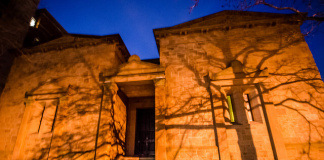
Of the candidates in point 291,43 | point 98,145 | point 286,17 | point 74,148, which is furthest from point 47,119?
point 286,17

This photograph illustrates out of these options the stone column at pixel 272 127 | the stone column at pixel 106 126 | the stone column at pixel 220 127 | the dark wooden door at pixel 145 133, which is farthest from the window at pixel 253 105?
the stone column at pixel 106 126

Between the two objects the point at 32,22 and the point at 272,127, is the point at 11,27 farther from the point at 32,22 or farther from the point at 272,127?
the point at 272,127

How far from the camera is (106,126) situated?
6645 mm

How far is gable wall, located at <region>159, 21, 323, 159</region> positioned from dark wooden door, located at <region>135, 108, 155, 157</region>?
136 inches

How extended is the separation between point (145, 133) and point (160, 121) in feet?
12.2

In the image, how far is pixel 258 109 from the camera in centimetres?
642

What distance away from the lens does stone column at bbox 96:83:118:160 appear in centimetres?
622

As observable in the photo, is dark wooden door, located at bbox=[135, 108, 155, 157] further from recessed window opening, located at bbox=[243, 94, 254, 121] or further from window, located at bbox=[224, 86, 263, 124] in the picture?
recessed window opening, located at bbox=[243, 94, 254, 121]

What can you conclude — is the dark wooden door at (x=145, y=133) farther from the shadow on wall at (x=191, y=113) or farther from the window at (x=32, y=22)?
the window at (x=32, y=22)

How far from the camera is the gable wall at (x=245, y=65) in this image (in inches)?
234

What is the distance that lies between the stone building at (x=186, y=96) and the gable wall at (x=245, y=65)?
0.04 m

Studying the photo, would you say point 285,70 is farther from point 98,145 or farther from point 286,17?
point 98,145

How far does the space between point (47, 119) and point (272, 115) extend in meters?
10.1

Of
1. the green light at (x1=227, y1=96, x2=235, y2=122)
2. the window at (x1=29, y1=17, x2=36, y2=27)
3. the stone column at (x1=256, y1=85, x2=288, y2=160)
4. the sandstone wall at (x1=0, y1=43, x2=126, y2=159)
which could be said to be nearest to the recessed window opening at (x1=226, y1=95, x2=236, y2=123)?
the green light at (x1=227, y1=96, x2=235, y2=122)
